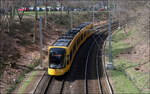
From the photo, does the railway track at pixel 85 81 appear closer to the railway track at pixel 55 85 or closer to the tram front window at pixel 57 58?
the railway track at pixel 55 85

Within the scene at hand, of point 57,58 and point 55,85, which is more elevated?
point 57,58

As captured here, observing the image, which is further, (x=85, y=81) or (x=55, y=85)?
(x=85, y=81)

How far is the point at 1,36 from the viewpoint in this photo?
Result: 101 feet

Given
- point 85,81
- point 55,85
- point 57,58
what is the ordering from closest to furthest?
point 55,85 < point 57,58 < point 85,81

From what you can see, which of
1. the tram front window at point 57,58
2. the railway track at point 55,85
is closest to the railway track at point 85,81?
the railway track at point 55,85

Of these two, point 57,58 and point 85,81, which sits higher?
point 57,58

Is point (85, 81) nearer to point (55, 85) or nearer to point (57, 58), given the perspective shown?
point (55, 85)

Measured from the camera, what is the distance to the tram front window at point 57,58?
757 inches

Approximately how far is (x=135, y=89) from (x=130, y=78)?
306cm

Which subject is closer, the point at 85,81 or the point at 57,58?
the point at 57,58

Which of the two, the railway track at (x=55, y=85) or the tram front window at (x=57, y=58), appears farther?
the tram front window at (x=57, y=58)

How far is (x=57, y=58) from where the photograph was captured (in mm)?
19250

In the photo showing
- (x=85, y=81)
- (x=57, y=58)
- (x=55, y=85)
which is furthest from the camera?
(x=85, y=81)

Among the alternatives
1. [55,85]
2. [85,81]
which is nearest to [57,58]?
[55,85]
